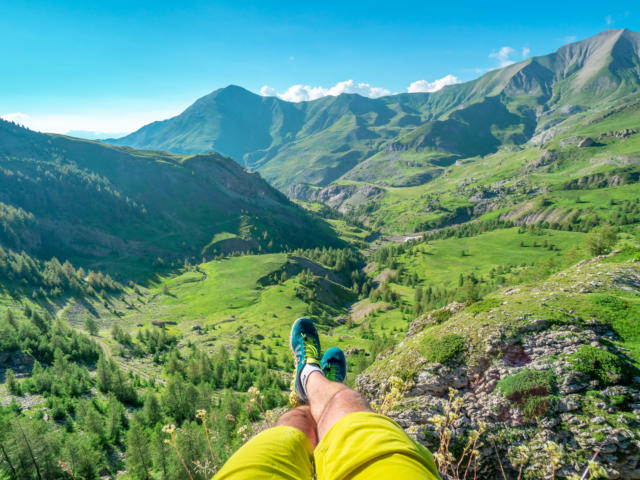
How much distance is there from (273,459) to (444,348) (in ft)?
33.1

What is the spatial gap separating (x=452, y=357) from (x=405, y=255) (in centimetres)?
17062

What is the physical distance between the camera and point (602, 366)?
8609 millimetres

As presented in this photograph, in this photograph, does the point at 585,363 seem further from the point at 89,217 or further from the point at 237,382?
the point at 89,217

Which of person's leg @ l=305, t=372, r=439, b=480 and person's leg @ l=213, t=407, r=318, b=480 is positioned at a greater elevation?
person's leg @ l=305, t=372, r=439, b=480

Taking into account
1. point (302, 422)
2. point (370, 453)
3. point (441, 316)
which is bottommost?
point (441, 316)

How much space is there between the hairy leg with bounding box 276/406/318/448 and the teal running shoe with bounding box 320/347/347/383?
3.21m

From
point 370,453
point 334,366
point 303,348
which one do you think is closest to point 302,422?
point 370,453

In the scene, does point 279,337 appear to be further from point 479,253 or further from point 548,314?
point 479,253

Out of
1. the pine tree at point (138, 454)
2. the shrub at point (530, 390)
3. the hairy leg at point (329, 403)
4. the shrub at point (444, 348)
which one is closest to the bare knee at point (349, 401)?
the hairy leg at point (329, 403)

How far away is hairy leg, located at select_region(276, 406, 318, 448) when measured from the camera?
4.64m

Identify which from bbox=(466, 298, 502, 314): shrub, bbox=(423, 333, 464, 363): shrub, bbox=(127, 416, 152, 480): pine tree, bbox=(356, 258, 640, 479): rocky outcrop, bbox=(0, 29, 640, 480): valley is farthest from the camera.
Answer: bbox=(127, 416, 152, 480): pine tree

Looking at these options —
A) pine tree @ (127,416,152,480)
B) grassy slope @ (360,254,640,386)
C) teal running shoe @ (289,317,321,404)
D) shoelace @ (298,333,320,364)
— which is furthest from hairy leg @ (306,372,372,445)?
pine tree @ (127,416,152,480)

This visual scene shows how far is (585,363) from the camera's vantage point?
28.8ft

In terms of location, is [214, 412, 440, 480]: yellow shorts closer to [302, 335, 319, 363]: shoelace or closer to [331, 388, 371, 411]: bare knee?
[331, 388, 371, 411]: bare knee
